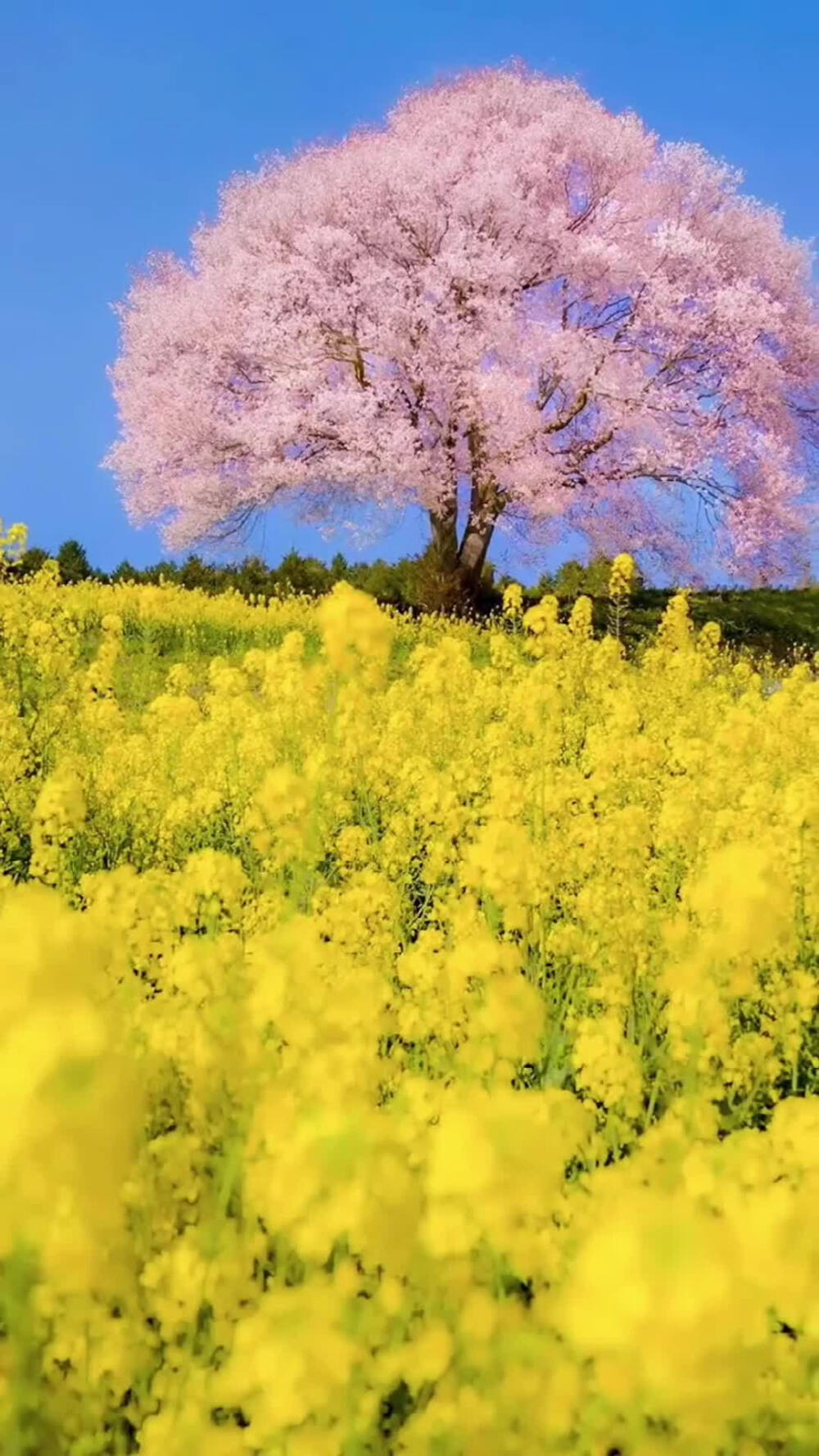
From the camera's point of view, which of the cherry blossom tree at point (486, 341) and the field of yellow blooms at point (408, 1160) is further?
the cherry blossom tree at point (486, 341)

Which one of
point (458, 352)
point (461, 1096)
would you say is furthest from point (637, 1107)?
point (458, 352)

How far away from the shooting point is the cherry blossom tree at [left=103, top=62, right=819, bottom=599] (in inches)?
748

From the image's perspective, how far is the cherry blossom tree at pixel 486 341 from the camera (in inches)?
748

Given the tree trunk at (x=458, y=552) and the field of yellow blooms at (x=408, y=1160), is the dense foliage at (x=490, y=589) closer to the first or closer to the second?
the tree trunk at (x=458, y=552)

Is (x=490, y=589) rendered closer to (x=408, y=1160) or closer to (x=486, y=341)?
(x=486, y=341)

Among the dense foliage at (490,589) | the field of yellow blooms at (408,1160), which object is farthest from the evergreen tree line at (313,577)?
the field of yellow blooms at (408,1160)

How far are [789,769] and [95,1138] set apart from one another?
7.18 meters

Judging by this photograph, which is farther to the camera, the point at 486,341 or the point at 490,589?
the point at 490,589

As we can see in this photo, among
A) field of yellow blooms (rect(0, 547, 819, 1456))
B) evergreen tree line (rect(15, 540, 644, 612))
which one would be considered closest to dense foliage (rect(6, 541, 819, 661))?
evergreen tree line (rect(15, 540, 644, 612))

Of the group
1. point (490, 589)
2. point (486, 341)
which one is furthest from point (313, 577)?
point (486, 341)

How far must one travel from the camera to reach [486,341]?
61.5 feet

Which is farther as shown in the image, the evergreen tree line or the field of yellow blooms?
the evergreen tree line

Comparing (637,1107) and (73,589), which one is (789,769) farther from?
(73,589)

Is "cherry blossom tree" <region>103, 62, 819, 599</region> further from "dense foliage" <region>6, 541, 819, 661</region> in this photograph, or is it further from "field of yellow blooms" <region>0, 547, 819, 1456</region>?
"field of yellow blooms" <region>0, 547, 819, 1456</region>
